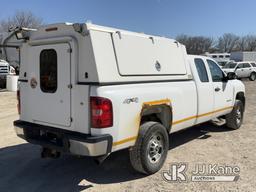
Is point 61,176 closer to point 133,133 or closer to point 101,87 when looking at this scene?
point 133,133

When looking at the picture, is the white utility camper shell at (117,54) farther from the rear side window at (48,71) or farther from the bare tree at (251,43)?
the bare tree at (251,43)

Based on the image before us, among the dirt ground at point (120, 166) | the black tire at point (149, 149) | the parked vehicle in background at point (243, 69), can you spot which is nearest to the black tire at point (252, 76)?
the parked vehicle in background at point (243, 69)

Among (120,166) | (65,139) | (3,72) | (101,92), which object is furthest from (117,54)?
(3,72)

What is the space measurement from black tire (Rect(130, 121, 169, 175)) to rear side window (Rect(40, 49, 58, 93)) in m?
1.49

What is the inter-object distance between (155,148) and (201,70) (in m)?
2.34

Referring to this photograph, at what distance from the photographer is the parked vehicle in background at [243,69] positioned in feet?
83.4

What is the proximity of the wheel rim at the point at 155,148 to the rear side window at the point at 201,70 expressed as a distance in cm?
195

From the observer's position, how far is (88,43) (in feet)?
12.1

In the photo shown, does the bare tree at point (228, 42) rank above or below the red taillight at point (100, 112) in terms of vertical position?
above

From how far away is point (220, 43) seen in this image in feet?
345

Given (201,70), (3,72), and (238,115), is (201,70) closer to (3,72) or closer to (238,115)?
(238,115)

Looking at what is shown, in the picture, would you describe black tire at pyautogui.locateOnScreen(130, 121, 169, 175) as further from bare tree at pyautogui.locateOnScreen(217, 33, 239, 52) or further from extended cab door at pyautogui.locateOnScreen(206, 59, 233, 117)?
bare tree at pyautogui.locateOnScreen(217, 33, 239, 52)

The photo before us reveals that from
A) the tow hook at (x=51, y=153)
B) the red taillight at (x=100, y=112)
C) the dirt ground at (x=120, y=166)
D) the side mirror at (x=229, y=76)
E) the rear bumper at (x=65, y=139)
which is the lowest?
the dirt ground at (x=120, y=166)

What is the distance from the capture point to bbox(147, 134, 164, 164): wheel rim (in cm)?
450
